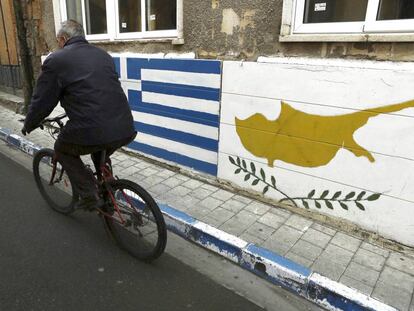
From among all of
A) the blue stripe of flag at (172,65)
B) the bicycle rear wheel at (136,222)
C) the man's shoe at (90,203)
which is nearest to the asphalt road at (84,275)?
the bicycle rear wheel at (136,222)

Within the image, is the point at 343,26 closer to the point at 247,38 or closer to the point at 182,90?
the point at 247,38

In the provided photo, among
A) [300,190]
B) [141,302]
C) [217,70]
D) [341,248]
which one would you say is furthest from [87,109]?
[341,248]

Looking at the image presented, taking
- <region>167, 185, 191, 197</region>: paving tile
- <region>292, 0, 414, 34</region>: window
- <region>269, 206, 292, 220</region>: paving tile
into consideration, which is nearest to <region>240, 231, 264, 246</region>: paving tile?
<region>269, 206, 292, 220</region>: paving tile

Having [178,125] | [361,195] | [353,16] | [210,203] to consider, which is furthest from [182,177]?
[353,16]

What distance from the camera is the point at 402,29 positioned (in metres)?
2.98

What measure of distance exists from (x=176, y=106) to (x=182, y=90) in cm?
Answer: 27

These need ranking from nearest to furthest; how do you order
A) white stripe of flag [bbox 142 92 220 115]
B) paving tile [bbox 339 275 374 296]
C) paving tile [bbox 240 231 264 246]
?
1. paving tile [bbox 339 275 374 296]
2. paving tile [bbox 240 231 264 246]
3. white stripe of flag [bbox 142 92 220 115]

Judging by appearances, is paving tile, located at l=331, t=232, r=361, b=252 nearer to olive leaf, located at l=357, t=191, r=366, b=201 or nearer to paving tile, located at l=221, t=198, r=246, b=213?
olive leaf, located at l=357, t=191, r=366, b=201

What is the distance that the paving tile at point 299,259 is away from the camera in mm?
3020

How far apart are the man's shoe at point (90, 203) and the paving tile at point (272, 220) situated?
1.64 metres

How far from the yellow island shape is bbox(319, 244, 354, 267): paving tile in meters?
0.85

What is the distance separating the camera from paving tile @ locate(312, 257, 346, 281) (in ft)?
9.48

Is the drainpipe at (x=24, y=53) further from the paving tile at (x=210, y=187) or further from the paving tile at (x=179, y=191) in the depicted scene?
the paving tile at (x=210, y=187)

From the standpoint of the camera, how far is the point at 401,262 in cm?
308
